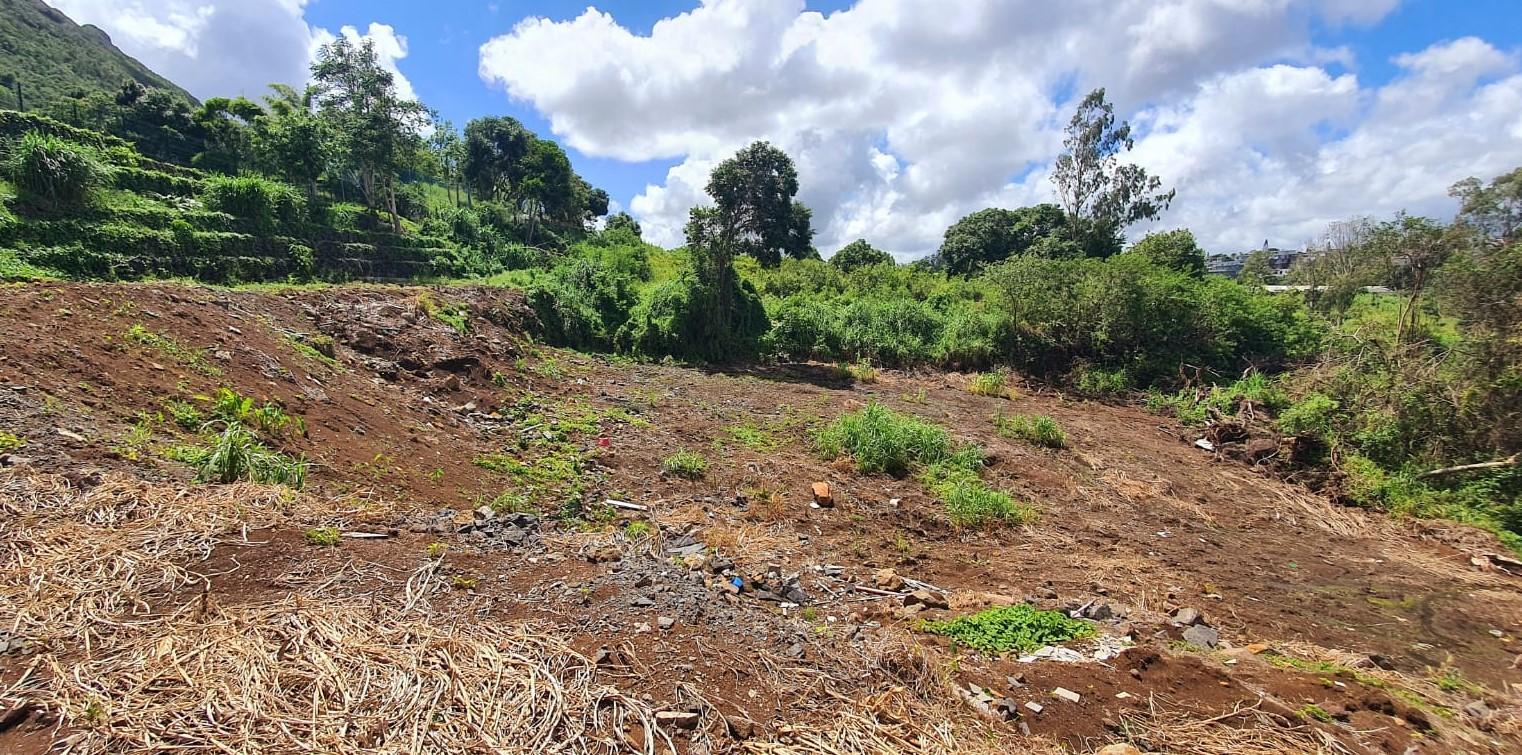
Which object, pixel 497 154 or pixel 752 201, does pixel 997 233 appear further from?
pixel 497 154

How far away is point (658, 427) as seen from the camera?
8.23 metres

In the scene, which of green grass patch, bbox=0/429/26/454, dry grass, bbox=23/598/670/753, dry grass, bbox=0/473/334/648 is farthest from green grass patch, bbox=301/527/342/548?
green grass patch, bbox=0/429/26/454

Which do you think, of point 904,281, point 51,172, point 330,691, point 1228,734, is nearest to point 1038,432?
point 1228,734

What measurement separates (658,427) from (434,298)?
6.20 m

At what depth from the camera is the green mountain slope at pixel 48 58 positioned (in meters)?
34.8

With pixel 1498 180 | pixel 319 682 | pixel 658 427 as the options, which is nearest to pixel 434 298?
pixel 658 427

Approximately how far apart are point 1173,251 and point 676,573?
20.4m

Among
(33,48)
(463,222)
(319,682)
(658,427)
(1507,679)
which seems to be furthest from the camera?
(33,48)

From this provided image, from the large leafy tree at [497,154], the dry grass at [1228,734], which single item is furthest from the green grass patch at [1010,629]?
the large leafy tree at [497,154]

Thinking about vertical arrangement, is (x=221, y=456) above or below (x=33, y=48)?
below

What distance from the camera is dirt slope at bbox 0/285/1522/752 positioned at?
2.38 metres

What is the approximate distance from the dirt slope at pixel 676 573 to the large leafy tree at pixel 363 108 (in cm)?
1273

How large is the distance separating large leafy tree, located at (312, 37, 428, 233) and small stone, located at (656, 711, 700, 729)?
20.9m

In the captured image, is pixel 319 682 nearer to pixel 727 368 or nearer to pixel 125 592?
pixel 125 592
